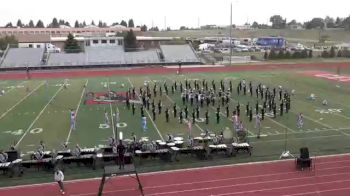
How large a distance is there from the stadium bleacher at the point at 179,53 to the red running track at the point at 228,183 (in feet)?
155

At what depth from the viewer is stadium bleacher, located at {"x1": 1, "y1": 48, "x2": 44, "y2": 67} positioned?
191 ft

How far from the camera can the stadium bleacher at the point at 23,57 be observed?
5832cm

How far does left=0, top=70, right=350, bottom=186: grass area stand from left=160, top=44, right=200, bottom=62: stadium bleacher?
26629 mm

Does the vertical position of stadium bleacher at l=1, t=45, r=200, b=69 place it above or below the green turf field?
above

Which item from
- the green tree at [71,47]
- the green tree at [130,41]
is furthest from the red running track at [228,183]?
the green tree at [130,41]

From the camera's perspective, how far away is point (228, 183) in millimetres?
13742

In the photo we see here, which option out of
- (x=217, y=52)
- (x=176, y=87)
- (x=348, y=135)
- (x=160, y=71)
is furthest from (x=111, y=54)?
(x=348, y=135)

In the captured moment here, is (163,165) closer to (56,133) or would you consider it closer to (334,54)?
(56,133)

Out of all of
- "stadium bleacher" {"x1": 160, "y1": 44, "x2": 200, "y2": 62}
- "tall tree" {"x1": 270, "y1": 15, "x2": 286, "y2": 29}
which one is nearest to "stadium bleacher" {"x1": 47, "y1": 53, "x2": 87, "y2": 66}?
"stadium bleacher" {"x1": 160, "y1": 44, "x2": 200, "y2": 62}

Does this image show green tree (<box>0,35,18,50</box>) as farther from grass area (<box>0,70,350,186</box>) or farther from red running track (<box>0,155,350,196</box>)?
red running track (<box>0,155,350,196</box>)

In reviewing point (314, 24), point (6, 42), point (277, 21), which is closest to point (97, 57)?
point (6, 42)

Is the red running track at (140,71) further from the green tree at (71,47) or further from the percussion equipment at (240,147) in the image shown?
the percussion equipment at (240,147)

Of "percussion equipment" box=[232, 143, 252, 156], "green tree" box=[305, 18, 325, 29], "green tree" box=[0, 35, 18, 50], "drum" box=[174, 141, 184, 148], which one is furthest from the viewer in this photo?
"green tree" box=[305, 18, 325, 29]

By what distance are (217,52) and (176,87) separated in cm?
4408
